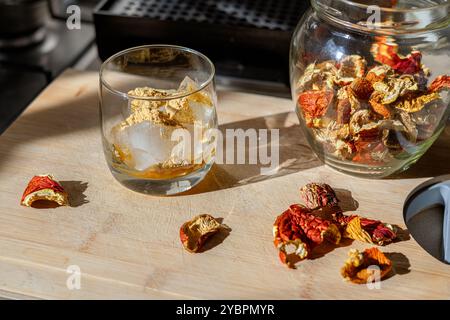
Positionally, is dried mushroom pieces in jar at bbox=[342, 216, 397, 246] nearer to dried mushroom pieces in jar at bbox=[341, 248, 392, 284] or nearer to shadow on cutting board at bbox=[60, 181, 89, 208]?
dried mushroom pieces in jar at bbox=[341, 248, 392, 284]

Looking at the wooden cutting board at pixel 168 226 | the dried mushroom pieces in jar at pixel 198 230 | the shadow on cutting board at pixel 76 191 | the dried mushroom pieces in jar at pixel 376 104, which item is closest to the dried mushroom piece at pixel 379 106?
the dried mushroom pieces in jar at pixel 376 104

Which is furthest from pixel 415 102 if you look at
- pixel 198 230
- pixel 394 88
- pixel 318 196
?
pixel 198 230

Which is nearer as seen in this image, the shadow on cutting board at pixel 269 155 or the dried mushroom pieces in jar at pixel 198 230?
the dried mushroom pieces in jar at pixel 198 230

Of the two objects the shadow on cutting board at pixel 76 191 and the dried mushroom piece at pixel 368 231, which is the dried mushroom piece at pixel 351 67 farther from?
the shadow on cutting board at pixel 76 191
